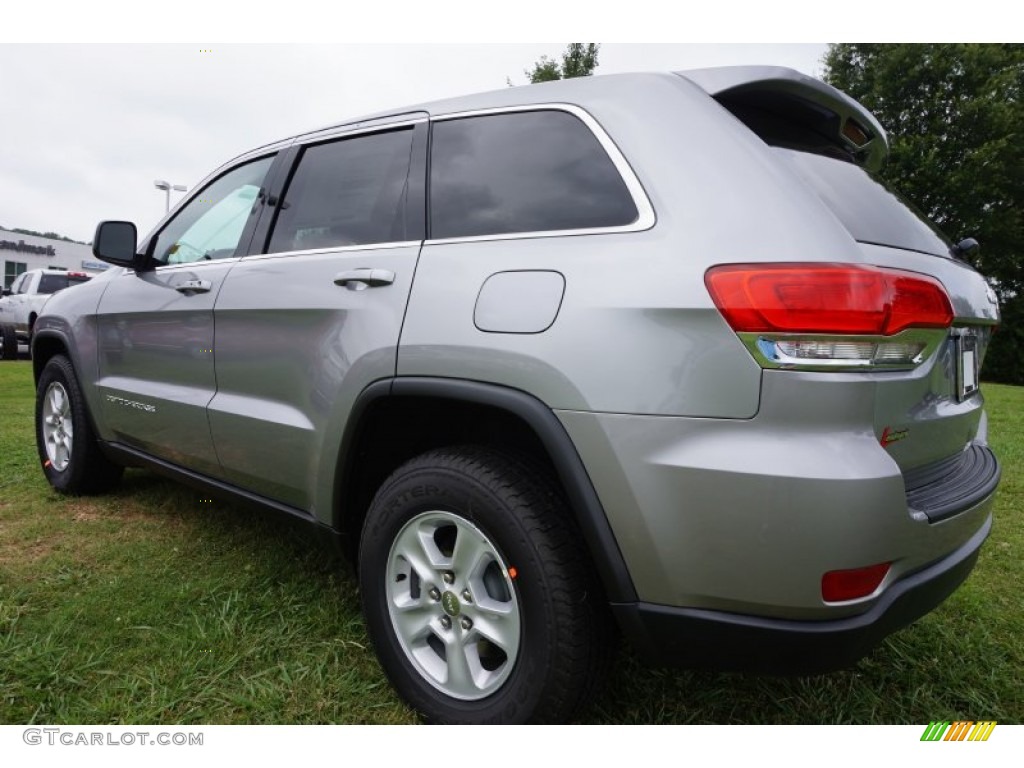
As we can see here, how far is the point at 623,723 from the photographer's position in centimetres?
198

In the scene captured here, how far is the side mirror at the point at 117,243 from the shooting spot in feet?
10.5

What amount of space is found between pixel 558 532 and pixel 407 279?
2.75ft

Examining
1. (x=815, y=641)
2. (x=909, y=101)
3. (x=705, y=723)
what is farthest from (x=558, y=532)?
(x=909, y=101)

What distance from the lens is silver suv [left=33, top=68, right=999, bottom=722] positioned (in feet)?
4.74

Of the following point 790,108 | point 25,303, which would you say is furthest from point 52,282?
point 790,108

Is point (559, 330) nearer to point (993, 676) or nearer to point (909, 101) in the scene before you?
point (993, 676)

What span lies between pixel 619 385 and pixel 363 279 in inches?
36.4

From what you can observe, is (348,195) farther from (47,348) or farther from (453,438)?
(47,348)

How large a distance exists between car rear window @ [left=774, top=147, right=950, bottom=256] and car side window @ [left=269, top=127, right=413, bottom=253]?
115 cm

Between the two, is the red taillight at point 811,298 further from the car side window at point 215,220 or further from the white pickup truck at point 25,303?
the white pickup truck at point 25,303

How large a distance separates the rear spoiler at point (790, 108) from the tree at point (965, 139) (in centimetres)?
1982

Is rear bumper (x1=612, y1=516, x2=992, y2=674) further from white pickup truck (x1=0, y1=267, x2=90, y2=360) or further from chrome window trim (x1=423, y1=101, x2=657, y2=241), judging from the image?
white pickup truck (x1=0, y1=267, x2=90, y2=360)

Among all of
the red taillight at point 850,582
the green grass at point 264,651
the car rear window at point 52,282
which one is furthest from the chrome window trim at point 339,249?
the car rear window at point 52,282

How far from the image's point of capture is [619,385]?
1.55m
